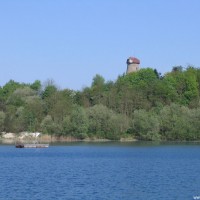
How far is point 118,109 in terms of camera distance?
124 metres

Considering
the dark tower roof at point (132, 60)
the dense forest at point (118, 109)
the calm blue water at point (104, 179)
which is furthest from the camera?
the dark tower roof at point (132, 60)

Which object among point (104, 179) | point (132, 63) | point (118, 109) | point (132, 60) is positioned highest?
point (132, 60)

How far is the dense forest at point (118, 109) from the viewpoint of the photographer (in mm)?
110250

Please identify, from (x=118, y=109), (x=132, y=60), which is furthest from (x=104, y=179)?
(x=132, y=60)

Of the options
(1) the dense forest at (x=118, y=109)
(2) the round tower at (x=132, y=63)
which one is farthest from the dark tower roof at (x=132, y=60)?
(1) the dense forest at (x=118, y=109)

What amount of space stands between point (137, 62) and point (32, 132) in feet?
189

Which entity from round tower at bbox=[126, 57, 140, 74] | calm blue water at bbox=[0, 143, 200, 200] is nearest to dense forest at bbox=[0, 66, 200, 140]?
round tower at bbox=[126, 57, 140, 74]

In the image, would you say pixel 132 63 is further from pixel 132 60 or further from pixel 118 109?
pixel 118 109

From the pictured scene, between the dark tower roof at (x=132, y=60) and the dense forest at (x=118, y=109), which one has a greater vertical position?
the dark tower roof at (x=132, y=60)

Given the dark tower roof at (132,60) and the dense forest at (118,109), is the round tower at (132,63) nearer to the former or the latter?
the dark tower roof at (132,60)

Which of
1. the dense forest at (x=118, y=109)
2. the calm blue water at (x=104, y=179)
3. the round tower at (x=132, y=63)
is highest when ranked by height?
the round tower at (x=132, y=63)

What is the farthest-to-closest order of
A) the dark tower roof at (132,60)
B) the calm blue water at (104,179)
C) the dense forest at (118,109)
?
1. the dark tower roof at (132,60)
2. the dense forest at (118,109)
3. the calm blue water at (104,179)

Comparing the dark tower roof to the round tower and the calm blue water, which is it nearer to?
the round tower

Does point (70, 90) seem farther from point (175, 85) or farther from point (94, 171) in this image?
point (94, 171)
